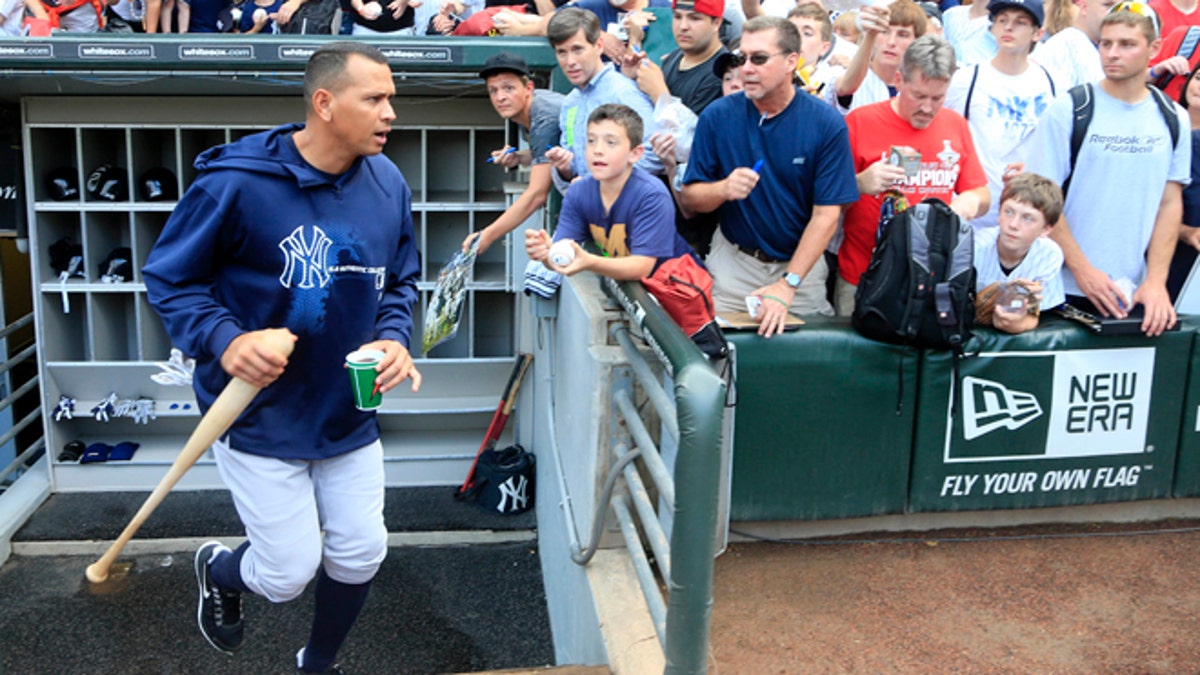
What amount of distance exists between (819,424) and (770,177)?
3.44 feet

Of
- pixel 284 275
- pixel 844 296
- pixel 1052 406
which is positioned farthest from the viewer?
pixel 844 296

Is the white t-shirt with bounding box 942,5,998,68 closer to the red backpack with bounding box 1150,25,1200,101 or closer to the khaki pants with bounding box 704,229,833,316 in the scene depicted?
the red backpack with bounding box 1150,25,1200,101

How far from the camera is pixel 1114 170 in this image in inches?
173

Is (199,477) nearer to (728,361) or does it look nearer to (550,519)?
(550,519)

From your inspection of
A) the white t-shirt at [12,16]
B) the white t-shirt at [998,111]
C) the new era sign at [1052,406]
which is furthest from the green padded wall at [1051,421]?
the white t-shirt at [12,16]

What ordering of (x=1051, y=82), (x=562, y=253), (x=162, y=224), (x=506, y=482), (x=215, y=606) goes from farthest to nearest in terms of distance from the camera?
(x=162, y=224) < (x=506, y=482) < (x=1051, y=82) < (x=215, y=606) < (x=562, y=253)

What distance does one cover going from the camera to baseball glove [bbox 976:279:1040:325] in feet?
13.3

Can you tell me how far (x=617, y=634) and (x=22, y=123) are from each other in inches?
258

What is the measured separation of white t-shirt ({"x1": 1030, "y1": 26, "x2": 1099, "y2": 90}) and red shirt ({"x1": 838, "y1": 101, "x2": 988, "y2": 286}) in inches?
60.6

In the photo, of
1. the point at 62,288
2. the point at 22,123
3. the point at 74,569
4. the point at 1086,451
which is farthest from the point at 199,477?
the point at 1086,451

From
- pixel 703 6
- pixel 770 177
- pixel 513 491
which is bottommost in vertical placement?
pixel 513 491

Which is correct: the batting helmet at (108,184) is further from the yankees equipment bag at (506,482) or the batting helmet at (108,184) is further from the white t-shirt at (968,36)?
the white t-shirt at (968,36)

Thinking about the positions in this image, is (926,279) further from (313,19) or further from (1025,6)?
(313,19)

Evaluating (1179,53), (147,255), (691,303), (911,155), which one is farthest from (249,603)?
(1179,53)
